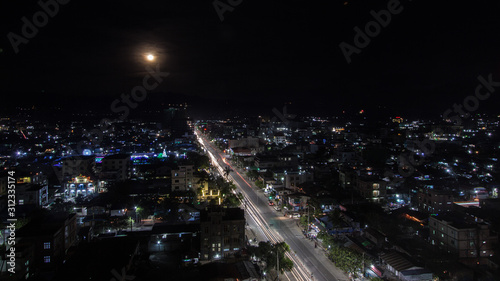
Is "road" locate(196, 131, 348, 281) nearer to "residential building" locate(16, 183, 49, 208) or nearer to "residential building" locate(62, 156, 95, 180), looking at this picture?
"residential building" locate(16, 183, 49, 208)

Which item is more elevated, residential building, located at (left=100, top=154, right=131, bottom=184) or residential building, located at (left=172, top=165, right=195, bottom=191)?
residential building, located at (left=100, top=154, right=131, bottom=184)

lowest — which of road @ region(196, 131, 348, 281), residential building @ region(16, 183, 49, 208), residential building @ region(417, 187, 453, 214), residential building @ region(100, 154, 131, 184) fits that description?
road @ region(196, 131, 348, 281)

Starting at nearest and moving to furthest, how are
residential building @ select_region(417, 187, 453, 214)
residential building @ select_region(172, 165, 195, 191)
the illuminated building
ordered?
1. residential building @ select_region(417, 187, 453, 214)
2. the illuminated building
3. residential building @ select_region(172, 165, 195, 191)

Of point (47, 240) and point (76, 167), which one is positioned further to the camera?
point (76, 167)

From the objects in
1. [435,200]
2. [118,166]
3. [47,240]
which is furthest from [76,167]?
[435,200]

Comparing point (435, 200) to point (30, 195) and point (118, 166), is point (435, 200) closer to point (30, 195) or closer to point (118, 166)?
point (118, 166)

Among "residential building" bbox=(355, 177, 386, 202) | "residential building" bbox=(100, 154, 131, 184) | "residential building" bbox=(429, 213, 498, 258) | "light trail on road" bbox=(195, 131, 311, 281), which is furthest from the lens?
"residential building" bbox=(100, 154, 131, 184)

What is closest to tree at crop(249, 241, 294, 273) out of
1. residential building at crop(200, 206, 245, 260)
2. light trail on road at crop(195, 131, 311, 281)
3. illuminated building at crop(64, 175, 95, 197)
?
light trail on road at crop(195, 131, 311, 281)

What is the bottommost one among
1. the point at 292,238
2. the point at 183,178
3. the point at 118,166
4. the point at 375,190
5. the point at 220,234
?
the point at 292,238

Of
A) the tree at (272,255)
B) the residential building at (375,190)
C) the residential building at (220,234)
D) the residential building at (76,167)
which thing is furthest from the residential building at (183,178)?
the residential building at (375,190)

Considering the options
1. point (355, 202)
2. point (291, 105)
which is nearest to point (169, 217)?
point (355, 202)
